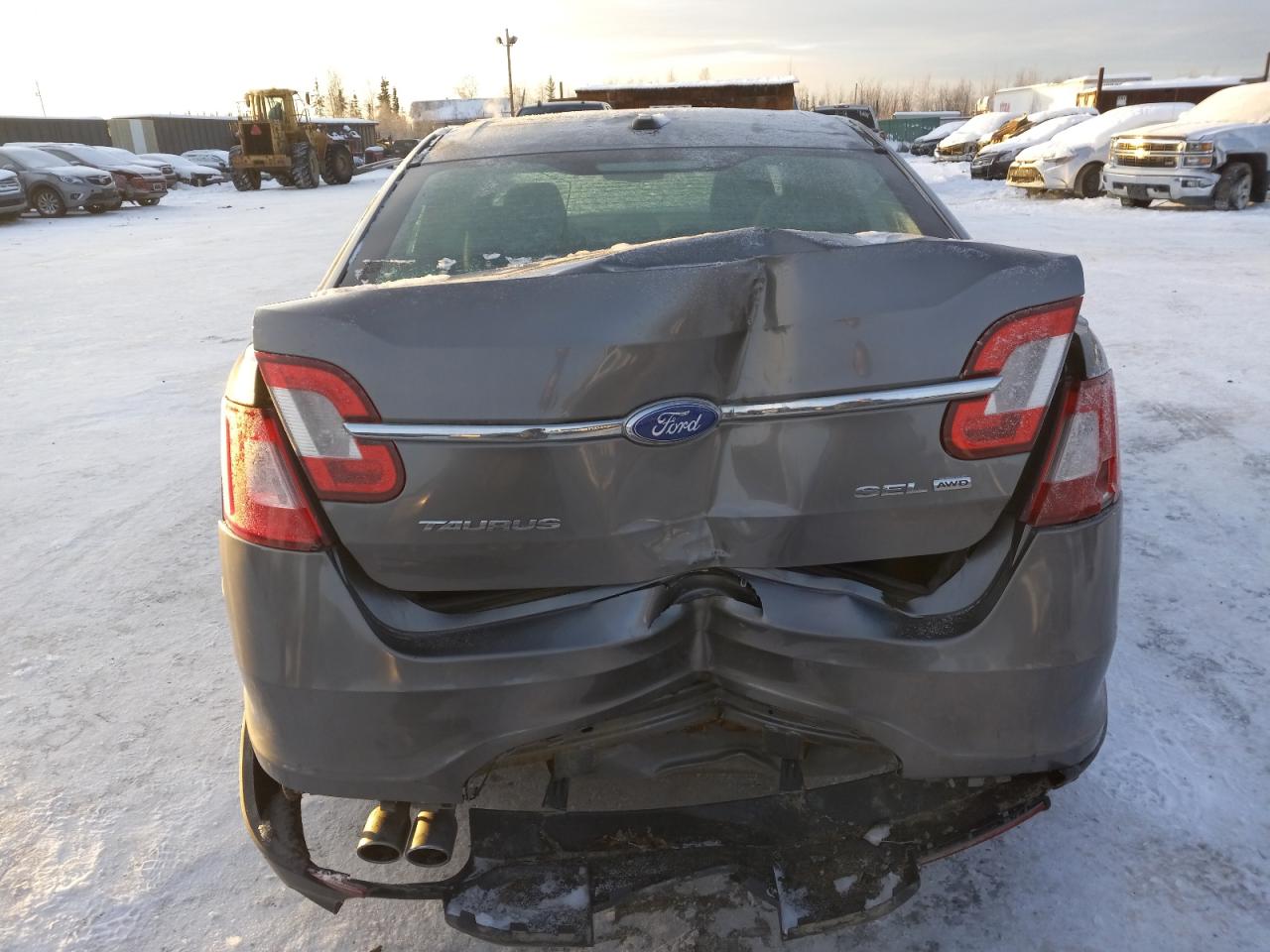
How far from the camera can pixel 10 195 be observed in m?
17.4

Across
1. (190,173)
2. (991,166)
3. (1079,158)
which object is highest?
(1079,158)

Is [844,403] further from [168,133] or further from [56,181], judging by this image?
[168,133]

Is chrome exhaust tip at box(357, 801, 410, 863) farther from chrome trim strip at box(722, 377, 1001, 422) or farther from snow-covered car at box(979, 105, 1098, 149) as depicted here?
snow-covered car at box(979, 105, 1098, 149)

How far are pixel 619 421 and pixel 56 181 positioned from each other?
2210cm

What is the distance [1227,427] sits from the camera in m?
4.45

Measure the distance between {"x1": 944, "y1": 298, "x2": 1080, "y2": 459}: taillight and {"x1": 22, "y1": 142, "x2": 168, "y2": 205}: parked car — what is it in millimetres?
23561

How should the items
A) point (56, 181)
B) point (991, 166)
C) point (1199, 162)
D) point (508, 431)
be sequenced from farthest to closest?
point (991, 166)
point (56, 181)
point (1199, 162)
point (508, 431)

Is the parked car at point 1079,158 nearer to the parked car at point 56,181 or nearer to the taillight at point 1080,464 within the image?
the taillight at point 1080,464

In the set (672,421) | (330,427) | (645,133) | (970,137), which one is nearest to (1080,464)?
(672,421)

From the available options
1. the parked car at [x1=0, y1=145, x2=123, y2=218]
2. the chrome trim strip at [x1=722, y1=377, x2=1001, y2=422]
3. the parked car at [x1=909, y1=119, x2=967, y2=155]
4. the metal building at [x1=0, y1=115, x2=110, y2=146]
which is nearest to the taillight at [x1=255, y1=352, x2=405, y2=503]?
the chrome trim strip at [x1=722, y1=377, x2=1001, y2=422]

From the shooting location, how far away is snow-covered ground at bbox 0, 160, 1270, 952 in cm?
189

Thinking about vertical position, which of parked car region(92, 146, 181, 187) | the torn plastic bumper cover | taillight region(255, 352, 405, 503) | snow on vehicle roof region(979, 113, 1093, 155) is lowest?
parked car region(92, 146, 181, 187)

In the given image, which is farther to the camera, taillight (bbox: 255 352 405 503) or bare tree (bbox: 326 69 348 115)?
bare tree (bbox: 326 69 348 115)

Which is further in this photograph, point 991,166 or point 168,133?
point 168,133
